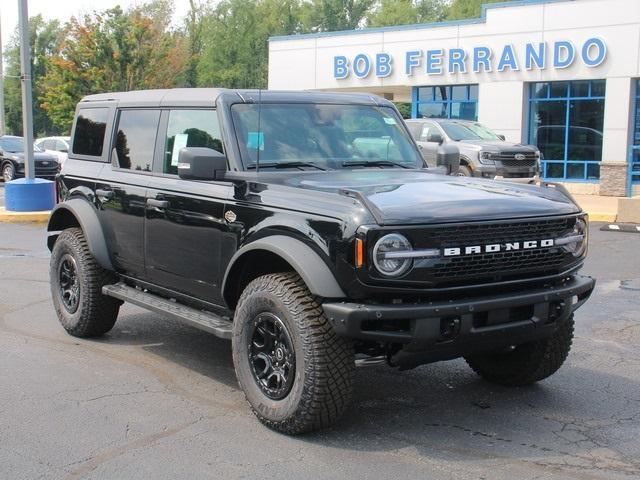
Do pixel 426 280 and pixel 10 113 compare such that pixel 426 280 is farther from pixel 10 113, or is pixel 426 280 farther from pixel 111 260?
pixel 10 113

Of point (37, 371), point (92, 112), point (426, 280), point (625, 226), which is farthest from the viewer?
point (625, 226)

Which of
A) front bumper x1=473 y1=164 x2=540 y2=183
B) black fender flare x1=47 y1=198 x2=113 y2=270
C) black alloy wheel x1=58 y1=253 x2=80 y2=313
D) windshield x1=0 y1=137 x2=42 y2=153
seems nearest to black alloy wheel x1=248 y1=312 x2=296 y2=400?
black fender flare x1=47 y1=198 x2=113 y2=270

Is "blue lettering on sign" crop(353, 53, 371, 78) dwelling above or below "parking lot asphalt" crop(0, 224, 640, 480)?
above

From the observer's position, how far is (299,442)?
179 inches

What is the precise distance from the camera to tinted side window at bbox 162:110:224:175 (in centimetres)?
556

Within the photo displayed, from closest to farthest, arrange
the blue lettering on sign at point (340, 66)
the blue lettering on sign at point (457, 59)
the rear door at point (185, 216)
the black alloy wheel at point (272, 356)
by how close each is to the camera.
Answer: the black alloy wheel at point (272, 356) → the rear door at point (185, 216) → the blue lettering on sign at point (457, 59) → the blue lettering on sign at point (340, 66)

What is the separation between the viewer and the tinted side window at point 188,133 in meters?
5.56

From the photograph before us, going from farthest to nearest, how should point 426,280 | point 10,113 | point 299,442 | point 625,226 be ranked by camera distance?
point 10,113 → point 625,226 → point 299,442 → point 426,280

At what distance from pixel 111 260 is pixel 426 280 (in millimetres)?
3073

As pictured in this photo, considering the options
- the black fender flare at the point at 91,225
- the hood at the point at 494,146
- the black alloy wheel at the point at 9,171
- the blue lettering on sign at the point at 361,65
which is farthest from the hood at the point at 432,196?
the black alloy wheel at the point at 9,171

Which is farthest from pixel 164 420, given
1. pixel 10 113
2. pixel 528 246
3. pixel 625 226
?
pixel 10 113

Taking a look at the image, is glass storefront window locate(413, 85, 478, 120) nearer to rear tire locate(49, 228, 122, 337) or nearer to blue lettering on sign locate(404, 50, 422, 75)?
blue lettering on sign locate(404, 50, 422, 75)

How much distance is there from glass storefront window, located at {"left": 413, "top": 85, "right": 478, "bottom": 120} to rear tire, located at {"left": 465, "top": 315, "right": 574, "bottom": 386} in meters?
19.7

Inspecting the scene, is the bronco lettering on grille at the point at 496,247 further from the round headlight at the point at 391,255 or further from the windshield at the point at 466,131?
the windshield at the point at 466,131
